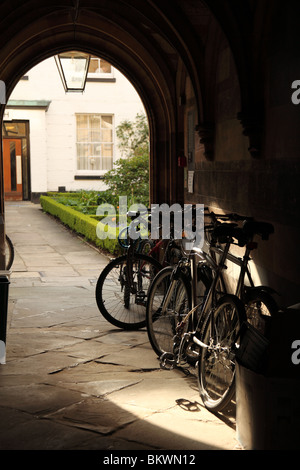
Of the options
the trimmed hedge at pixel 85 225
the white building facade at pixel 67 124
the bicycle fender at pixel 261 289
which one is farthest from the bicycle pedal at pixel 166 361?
the white building facade at pixel 67 124

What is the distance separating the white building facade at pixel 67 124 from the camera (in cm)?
2164

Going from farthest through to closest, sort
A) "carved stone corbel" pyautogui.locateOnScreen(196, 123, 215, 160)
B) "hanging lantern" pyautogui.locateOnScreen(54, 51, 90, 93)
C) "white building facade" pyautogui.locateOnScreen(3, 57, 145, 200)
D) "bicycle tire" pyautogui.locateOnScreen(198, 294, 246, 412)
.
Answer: "white building facade" pyautogui.locateOnScreen(3, 57, 145, 200) < "hanging lantern" pyautogui.locateOnScreen(54, 51, 90, 93) < "carved stone corbel" pyautogui.locateOnScreen(196, 123, 215, 160) < "bicycle tire" pyautogui.locateOnScreen(198, 294, 246, 412)

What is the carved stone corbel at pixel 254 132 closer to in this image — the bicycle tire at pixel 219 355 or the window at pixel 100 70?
the bicycle tire at pixel 219 355

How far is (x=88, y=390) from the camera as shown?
4.18 metres

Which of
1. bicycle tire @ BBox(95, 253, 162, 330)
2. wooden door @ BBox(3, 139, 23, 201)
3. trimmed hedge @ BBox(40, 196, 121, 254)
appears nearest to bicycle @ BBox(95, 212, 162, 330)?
bicycle tire @ BBox(95, 253, 162, 330)

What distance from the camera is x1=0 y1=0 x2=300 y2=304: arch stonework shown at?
4012 millimetres

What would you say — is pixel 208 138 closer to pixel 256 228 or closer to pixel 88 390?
pixel 256 228

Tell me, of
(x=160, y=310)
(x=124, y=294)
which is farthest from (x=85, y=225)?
A: (x=160, y=310)

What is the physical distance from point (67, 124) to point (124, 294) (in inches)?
646

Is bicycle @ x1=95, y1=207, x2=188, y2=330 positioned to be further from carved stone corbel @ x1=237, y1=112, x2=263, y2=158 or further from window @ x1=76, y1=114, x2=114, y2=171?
window @ x1=76, y1=114, x2=114, y2=171

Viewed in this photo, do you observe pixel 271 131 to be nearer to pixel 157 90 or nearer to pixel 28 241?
pixel 157 90

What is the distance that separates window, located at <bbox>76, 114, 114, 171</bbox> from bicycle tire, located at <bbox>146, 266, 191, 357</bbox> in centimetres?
1751

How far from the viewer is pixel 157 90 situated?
8672mm
